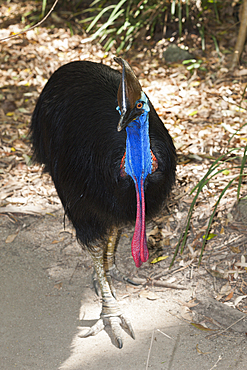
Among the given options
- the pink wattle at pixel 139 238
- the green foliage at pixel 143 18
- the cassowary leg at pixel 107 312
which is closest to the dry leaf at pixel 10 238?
the cassowary leg at pixel 107 312

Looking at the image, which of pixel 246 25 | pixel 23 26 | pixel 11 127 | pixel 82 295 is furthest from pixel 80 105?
pixel 23 26

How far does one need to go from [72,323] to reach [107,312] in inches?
9.9

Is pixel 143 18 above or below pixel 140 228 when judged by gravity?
above

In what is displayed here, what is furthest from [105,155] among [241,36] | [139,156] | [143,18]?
[143,18]

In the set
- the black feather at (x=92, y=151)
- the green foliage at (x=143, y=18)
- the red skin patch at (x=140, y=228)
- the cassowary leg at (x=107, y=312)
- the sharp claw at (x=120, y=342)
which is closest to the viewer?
the red skin patch at (x=140, y=228)

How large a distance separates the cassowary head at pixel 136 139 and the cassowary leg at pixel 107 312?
2.11 feet

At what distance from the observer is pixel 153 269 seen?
3.37 meters

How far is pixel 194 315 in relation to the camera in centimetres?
297

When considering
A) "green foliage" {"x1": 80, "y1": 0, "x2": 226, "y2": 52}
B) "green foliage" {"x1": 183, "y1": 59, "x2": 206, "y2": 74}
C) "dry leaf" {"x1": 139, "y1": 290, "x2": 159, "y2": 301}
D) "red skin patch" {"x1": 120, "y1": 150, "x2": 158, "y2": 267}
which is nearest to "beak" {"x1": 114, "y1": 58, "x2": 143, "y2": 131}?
"red skin patch" {"x1": 120, "y1": 150, "x2": 158, "y2": 267}

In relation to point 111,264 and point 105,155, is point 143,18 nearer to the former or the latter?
point 111,264

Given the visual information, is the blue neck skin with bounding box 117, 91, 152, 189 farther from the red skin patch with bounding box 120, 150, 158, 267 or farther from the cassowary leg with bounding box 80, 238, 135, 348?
the cassowary leg with bounding box 80, 238, 135, 348

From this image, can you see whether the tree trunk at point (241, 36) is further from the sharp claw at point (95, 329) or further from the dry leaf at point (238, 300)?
the sharp claw at point (95, 329)

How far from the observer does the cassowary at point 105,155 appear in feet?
7.00

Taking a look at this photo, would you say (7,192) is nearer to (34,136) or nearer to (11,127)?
(34,136)
